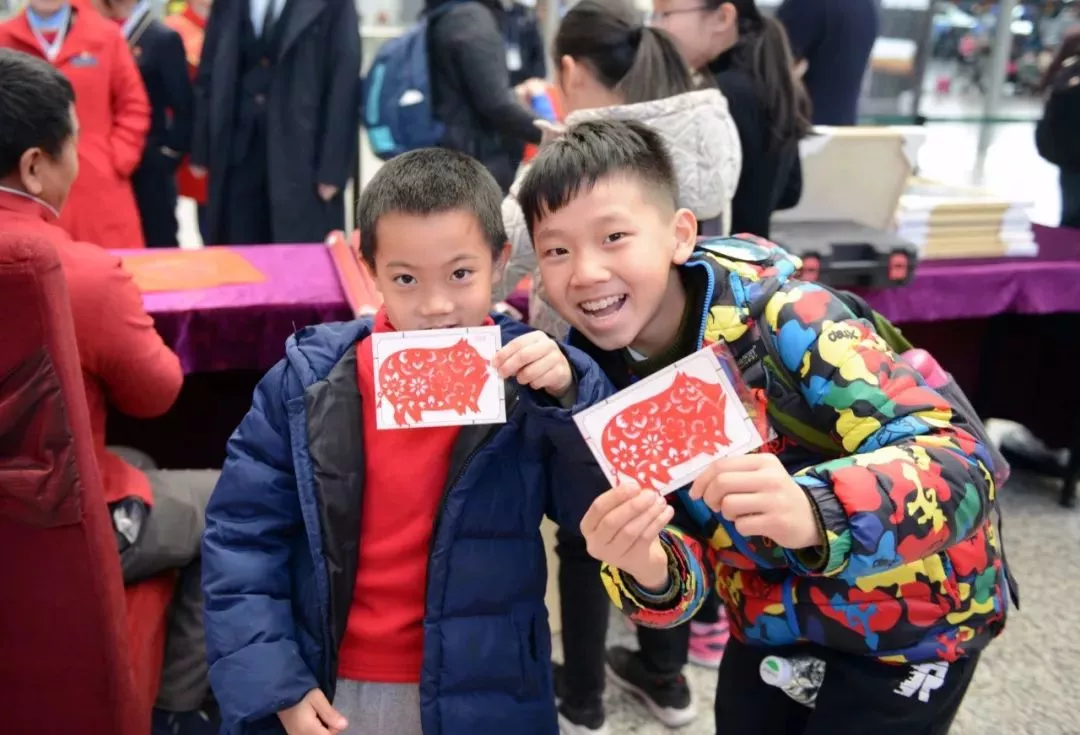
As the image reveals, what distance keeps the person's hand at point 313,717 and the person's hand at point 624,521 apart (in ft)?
1.37

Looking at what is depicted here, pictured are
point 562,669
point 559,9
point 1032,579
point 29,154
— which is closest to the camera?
point 29,154

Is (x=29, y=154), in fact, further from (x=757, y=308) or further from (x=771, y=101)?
(x=771, y=101)

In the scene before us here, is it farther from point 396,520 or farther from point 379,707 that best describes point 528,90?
point 379,707

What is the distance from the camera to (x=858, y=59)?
9.95 feet

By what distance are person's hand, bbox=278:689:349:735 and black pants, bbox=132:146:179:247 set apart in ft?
9.78

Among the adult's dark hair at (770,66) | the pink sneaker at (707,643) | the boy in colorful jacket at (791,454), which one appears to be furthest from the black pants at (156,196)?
the boy in colorful jacket at (791,454)

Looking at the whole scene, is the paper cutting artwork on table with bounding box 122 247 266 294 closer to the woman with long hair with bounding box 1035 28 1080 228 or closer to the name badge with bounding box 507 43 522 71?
the name badge with bounding box 507 43 522 71

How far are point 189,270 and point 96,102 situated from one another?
1.39m

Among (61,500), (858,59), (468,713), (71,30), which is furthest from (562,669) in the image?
(71,30)

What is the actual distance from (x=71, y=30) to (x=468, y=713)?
2.93 meters

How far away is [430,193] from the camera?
117 cm

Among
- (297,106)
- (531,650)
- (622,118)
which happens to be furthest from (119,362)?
(297,106)

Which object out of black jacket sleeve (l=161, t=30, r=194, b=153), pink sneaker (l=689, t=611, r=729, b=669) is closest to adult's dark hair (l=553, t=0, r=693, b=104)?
pink sneaker (l=689, t=611, r=729, b=669)

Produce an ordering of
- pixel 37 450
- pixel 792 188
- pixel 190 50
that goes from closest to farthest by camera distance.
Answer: pixel 37 450
pixel 792 188
pixel 190 50
